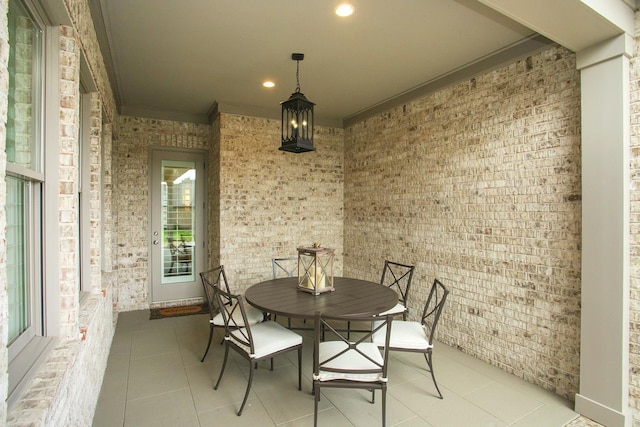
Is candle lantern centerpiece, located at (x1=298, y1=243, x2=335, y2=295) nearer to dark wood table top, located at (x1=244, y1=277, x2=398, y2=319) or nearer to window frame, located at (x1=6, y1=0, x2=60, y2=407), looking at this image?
dark wood table top, located at (x1=244, y1=277, x2=398, y2=319)

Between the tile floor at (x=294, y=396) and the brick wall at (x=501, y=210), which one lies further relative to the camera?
the brick wall at (x=501, y=210)

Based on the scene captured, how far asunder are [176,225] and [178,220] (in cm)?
8

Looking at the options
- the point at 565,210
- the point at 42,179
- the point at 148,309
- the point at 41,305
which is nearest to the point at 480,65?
the point at 565,210

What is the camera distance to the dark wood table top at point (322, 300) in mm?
2650

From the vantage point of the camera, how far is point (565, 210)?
2.73m

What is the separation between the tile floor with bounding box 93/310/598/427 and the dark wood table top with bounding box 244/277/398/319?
2.25ft

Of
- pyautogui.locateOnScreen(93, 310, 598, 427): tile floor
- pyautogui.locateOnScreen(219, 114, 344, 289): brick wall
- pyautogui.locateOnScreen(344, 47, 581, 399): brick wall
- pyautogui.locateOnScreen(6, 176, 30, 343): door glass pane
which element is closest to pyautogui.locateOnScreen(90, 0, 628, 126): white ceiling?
pyautogui.locateOnScreen(344, 47, 581, 399): brick wall

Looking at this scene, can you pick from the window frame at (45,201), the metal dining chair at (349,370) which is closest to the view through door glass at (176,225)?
the window frame at (45,201)

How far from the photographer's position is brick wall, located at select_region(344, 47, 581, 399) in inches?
108

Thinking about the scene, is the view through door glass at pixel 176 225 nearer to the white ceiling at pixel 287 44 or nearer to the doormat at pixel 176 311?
the doormat at pixel 176 311

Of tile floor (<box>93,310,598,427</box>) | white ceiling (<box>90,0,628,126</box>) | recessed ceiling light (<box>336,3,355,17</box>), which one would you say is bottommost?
tile floor (<box>93,310,598,427</box>)

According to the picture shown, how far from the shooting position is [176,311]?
496 centimetres

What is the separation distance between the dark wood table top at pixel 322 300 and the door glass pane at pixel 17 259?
148 cm

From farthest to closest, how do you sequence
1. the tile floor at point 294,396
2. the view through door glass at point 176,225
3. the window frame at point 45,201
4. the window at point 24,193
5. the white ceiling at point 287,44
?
the view through door glass at point 176,225 → the white ceiling at point 287,44 → the tile floor at point 294,396 → the window frame at point 45,201 → the window at point 24,193
